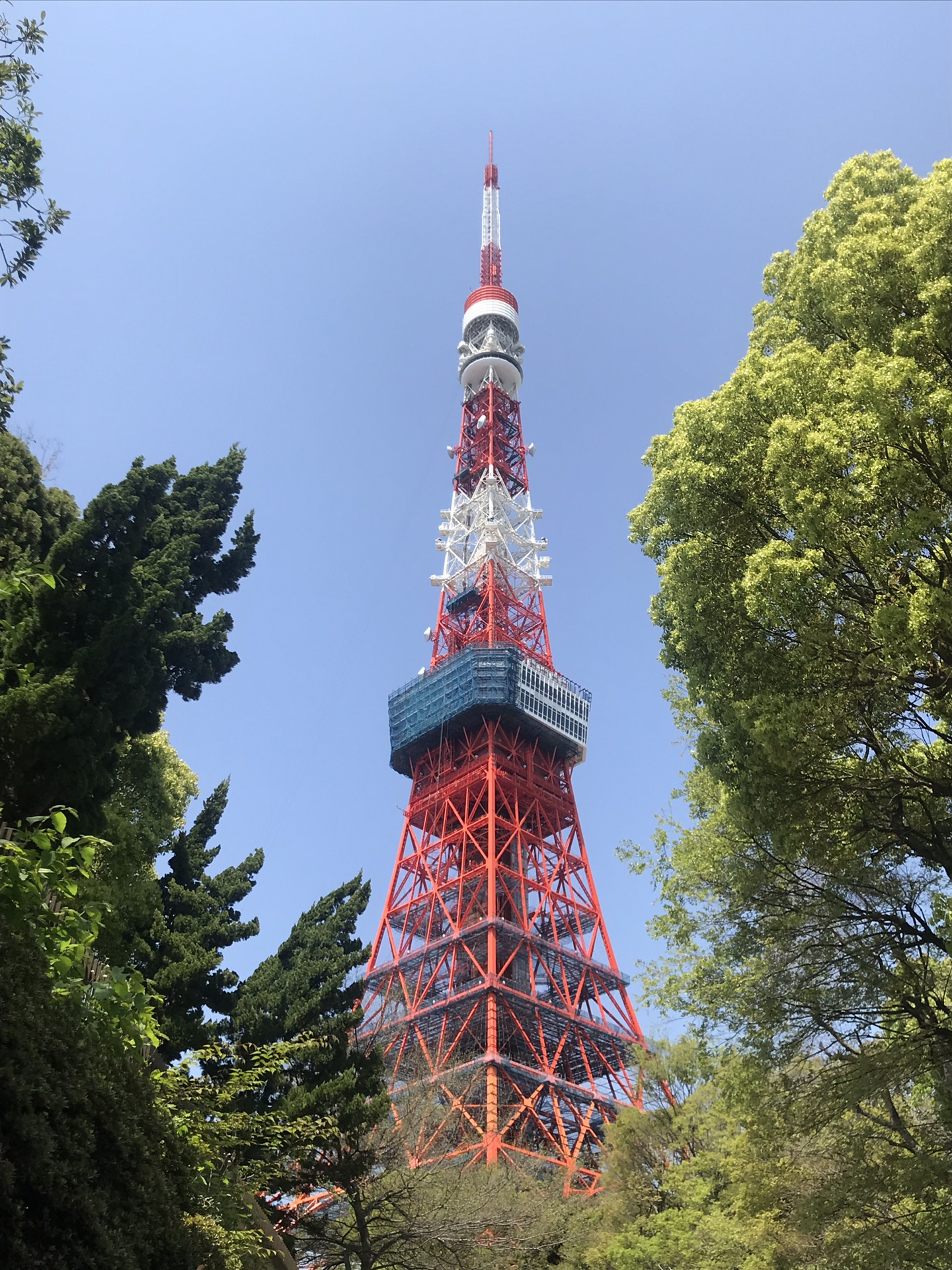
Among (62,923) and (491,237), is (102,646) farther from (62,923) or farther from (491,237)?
(491,237)

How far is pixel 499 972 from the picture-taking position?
3394 cm

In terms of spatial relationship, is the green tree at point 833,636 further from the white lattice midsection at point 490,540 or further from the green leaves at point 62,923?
the white lattice midsection at point 490,540

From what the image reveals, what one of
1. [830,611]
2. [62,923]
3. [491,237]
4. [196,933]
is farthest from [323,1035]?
[491,237]

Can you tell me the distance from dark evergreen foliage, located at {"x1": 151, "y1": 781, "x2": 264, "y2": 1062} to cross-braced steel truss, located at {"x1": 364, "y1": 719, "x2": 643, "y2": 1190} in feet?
42.3

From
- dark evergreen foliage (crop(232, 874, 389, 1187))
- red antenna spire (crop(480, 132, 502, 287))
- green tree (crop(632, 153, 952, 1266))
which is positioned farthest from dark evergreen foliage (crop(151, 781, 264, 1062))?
red antenna spire (crop(480, 132, 502, 287))

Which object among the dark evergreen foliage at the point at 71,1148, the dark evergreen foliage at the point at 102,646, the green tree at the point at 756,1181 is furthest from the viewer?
the dark evergreen foliage at the point at 102,646

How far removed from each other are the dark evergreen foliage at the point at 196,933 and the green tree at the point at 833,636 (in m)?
6.39

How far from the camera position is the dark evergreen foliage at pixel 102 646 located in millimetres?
9602

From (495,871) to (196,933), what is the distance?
25301 mm

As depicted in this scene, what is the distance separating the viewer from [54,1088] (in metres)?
4.21

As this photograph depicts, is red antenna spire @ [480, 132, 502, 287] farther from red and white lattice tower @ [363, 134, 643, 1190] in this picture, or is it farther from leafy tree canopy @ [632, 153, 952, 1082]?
leafy tree canopy @ [632, 153, 952, 1082]

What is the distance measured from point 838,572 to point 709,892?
4237mm

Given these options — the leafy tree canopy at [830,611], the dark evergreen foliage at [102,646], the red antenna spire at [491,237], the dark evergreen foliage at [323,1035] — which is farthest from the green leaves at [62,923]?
the red antenna spire at [491,237]

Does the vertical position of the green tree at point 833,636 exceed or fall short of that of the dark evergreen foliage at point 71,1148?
it exceeds it
